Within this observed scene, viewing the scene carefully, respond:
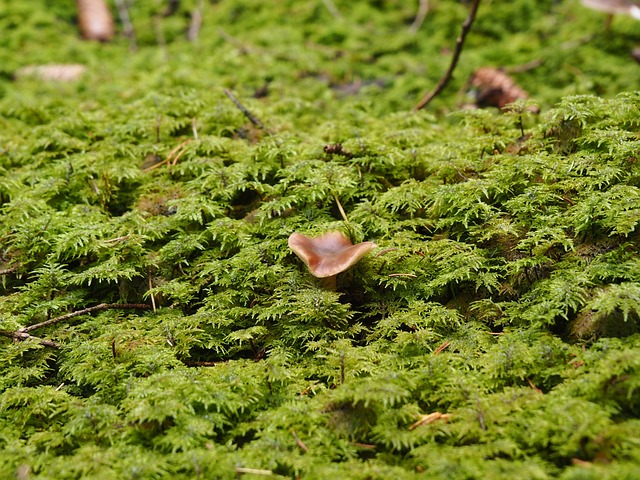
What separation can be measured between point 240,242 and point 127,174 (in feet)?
2.99

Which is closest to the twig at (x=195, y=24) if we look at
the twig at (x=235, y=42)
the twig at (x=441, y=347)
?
the twig at (x=235, y=42)

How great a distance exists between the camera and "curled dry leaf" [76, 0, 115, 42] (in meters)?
6.72

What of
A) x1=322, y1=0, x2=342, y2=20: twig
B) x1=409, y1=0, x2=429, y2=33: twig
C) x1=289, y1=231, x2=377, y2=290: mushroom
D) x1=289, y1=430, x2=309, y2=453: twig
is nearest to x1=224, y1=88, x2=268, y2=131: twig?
x1=289, y1=231, x2=377, y2=290: mushroom

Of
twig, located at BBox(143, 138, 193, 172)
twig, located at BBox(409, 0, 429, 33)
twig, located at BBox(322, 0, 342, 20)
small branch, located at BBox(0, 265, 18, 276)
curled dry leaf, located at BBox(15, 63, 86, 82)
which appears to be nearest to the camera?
small branch, located at BBox(0, 265, 18, 276)

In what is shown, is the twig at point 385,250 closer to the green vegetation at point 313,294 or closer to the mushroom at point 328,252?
the green vegetation at point 313,294

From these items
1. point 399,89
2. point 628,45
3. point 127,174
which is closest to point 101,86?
point 127,174

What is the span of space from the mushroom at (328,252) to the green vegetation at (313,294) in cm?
10

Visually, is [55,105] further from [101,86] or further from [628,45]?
[628,45]

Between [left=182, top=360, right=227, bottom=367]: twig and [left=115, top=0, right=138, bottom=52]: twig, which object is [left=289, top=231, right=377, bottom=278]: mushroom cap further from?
[left=115, top=0, right=138, bottom=52]: twig

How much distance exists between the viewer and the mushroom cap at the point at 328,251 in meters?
2.46

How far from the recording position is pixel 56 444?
205 cm

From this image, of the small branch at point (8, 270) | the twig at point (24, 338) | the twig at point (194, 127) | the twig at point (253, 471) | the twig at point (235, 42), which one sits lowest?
the twig at point (253, 471)

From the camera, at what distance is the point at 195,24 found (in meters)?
6.71

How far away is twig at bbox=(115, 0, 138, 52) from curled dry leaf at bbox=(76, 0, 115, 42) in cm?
14
